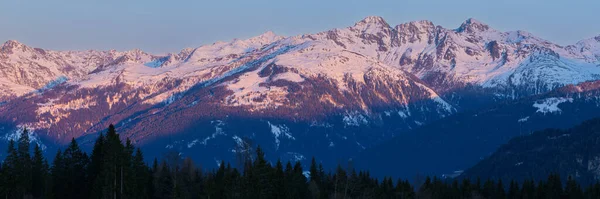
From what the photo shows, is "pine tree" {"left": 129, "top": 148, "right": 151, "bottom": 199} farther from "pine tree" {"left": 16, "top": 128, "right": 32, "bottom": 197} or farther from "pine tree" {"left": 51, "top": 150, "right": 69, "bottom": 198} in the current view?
"pine tree" {"left": 16, "top": 128, "right": 32, "bottom": 197}

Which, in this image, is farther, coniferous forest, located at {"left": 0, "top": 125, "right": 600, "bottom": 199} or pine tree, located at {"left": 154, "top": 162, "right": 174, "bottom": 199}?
pine tree, located at {"left": 154, "top": 162, "right": 174, "bottom": 199}

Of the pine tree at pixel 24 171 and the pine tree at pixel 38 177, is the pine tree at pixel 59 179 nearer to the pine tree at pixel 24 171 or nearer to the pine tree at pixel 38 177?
the pine tree at pixel 38 177

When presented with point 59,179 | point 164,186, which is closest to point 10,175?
point 59,179

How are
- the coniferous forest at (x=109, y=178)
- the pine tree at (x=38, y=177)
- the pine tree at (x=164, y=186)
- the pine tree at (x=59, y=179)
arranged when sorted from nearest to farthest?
1. the coniferous forest at (x=109, y=178)
2. the pine tree at (x=59, y=179)
3. the pine tree at (x=38, y=177)
4. the pine tree at (x=164, y=186)

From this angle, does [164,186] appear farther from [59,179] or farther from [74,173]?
[59,179]

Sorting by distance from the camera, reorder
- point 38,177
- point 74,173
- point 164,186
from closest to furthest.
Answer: point 74,173 → point 38,177 → point 164,186

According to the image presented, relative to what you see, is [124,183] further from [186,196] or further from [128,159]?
[186,196]

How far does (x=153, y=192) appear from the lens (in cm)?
17938

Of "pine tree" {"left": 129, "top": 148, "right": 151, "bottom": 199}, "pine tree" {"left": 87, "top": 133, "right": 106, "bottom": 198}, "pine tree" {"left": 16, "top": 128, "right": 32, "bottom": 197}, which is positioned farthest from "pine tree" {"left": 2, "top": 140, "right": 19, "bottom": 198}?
"pine tree" {"left": 129, "top": 148, "right": 151, "bottom": 199}

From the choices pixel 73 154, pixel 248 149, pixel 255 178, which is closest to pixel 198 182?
pixel 248 149

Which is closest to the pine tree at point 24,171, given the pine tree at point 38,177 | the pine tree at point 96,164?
the pine tree at point 38,177

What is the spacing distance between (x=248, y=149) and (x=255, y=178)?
19.5 meters

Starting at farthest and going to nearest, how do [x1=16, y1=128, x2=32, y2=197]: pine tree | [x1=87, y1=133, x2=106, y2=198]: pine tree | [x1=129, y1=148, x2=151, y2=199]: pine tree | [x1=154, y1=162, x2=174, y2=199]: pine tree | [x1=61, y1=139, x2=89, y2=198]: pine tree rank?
[x1=154, y1=162, x2=174, y2=199]: pine tree
[x1=61, y1=139, x2=89, y2=198]: pine tree
[x1=16, y1=128, x2=32, y2=197]: pine tree
[x1=129, y1=148, x2=151, y2=199]: pine tree
[x1=87, y1=133, x2=106, y2=198]: pine tree

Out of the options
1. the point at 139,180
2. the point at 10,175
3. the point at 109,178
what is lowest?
the point at 109,178
